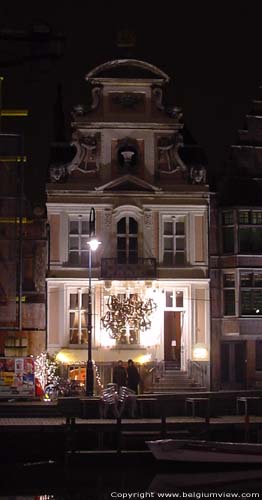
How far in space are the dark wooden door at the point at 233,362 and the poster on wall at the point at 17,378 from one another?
368 inches

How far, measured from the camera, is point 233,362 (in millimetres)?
45594

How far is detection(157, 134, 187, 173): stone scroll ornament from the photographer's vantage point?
45.4 metres

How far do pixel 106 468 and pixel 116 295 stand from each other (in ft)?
40.0

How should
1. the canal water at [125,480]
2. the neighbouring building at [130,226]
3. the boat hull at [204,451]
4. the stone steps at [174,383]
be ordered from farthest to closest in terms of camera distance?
the neighbouring building at [130,226]
the stone steps at [174,383]
the boat hull at [204,451]
the canal water at [125,480]

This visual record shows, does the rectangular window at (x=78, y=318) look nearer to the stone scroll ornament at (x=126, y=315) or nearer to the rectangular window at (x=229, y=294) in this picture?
the stone scroll ornament at (x=126, y=315)

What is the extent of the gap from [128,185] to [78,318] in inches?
232

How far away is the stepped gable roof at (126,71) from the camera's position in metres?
44.6

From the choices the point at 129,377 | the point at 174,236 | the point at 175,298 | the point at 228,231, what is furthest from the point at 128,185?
the point at 129,377

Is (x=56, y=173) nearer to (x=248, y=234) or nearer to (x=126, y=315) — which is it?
(x=126, y=315)

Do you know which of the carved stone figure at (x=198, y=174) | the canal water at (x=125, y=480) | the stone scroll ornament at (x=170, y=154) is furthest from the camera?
the stone scroll ornament at (x=170, y=154)

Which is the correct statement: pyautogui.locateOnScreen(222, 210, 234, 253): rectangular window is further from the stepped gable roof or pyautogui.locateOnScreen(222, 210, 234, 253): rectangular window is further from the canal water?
the canal water

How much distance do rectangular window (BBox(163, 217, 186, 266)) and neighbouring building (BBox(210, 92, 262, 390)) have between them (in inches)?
50.8

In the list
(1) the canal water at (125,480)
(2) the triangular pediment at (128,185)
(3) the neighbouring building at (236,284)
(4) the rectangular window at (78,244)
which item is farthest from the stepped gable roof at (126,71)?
(1) the canal water at (125,480)

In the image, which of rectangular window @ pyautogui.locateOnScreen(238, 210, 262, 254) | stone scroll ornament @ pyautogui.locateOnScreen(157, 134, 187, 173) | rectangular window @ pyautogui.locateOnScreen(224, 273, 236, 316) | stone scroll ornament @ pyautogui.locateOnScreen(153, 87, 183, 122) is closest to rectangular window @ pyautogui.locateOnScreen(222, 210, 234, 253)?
rectangular window @ pyautogui.locateOnScreen(238, 210, 262, 254)
